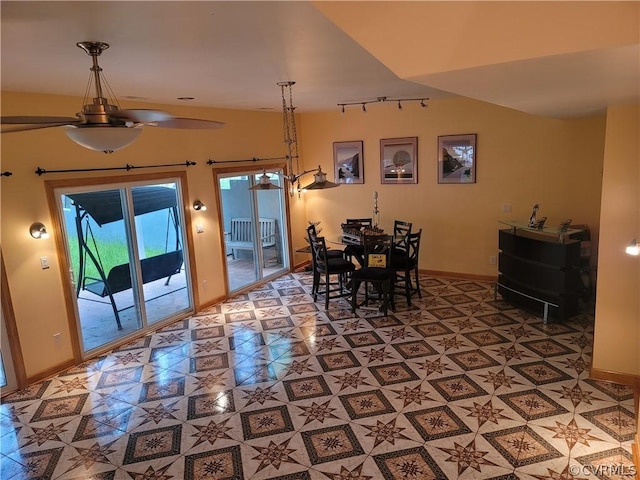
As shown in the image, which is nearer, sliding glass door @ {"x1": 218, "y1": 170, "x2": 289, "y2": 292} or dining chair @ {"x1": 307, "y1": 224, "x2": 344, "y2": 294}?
dining chair @ {"x1": 307, "y1": 224, "x2": 344, "y2": 294}

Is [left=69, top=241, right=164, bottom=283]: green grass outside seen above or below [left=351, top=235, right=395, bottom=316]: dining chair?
above

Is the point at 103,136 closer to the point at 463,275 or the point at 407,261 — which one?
the point at 407,261

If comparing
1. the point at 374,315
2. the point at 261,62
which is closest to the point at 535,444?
the point at 374,315

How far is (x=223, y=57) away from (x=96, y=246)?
3061 mm

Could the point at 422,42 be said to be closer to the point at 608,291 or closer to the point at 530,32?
the point at 530,32

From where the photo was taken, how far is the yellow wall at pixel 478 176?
589 cm

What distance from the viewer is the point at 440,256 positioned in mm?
7082

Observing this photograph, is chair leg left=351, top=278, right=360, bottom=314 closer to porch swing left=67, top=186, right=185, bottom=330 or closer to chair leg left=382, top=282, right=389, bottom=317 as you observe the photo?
chair leg left=382, top=282, right=389, bottom=317

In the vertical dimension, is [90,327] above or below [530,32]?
below

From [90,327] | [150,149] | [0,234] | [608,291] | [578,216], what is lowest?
[90,327]

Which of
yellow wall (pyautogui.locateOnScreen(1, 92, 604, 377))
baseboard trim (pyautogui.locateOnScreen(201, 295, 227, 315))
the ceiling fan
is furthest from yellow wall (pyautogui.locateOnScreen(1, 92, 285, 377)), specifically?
the ceiling fan

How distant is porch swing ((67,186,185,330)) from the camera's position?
474 centimetres

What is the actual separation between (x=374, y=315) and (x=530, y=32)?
4264 mm

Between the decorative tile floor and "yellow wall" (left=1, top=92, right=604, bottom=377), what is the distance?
972mm
